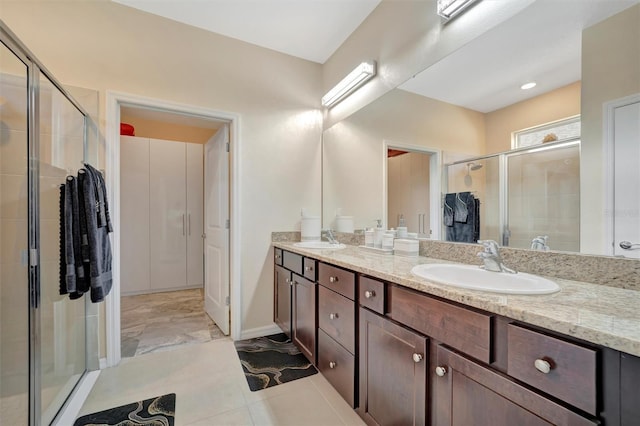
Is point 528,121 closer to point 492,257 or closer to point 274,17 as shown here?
point 492,257

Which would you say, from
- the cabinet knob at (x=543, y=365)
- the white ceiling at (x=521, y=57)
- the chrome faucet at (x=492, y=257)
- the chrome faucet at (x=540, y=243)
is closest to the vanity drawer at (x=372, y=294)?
the chrome faucet at (x=492, y=257)

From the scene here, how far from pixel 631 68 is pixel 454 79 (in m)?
0.75

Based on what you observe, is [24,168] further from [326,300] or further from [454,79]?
[454,79]

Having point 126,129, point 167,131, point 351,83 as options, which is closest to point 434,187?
point 351,83

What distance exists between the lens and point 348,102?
8.14 feet

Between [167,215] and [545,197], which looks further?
[167,215]

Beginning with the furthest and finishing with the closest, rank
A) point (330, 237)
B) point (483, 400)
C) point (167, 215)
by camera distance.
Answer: point (167, 215) < point (330, 237) < point (483, 400)

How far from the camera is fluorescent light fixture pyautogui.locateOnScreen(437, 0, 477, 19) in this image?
56.3 inches

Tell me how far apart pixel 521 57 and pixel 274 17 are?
1.81 meters

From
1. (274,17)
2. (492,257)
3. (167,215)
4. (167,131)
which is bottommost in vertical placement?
(492,257)

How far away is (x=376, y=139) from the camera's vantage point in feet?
7.09

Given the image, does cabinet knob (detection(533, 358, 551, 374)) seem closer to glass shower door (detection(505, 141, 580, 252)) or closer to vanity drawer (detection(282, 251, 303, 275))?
glass shower door (detection(505, 141, 580, 252))

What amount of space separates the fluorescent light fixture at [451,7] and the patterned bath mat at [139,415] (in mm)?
2639

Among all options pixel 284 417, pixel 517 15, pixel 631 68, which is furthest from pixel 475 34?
pixel 284 417
